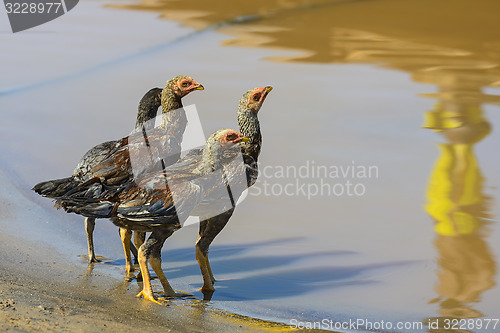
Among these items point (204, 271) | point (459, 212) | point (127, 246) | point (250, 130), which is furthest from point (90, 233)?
point (459, 212)

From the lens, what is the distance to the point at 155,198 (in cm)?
632

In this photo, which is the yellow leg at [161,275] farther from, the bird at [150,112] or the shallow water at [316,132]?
the bird at [150,112]

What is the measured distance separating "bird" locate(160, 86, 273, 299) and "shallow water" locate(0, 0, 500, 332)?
1.00 feet

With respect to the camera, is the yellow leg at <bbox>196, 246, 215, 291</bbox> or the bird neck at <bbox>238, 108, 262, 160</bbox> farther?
the bird neck at <bbox>238, 108, 262, 160</bbox>

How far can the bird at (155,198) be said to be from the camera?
20.7 feet

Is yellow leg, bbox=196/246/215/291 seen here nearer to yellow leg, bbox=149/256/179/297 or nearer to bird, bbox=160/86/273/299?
bird, bbox=160/86/273/299

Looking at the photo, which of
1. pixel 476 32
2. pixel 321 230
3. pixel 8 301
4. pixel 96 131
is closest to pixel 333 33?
pixel 476 32

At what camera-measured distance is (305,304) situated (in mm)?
6512

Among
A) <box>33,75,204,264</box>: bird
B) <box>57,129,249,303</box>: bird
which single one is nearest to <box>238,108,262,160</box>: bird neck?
<box>57,129,249,303</box>: bird

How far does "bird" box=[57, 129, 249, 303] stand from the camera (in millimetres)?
6305

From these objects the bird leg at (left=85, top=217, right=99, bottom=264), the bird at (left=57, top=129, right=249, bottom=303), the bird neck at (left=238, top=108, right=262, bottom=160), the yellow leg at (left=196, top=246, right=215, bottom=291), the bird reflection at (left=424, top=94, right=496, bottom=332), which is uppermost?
the bird neck at (left=238, top=108, right=262, bottom=160)

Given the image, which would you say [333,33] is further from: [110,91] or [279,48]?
[110,91]

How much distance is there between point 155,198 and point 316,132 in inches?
186

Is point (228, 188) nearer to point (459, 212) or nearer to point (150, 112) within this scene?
point (150, 112)
